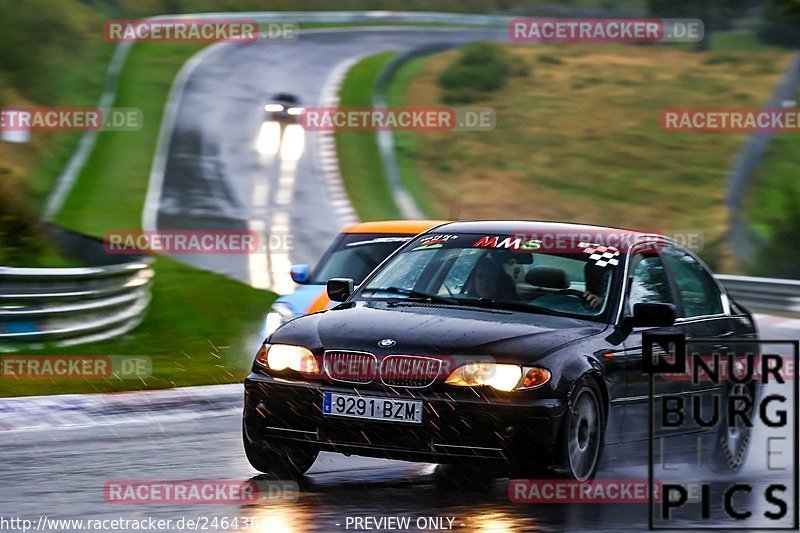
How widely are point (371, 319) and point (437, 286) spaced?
92 centimetres

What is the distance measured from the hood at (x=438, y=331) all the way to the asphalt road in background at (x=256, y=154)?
18.0 metres

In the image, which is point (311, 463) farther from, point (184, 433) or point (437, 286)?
point (184, 433)

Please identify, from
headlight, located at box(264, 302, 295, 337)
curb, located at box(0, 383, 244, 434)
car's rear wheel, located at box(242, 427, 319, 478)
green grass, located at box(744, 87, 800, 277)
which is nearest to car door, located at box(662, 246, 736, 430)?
car's rear wheel, located at box(242, 427, 319, 478)

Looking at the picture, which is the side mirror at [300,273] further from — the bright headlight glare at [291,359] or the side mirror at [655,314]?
the side mirror at [655,314]

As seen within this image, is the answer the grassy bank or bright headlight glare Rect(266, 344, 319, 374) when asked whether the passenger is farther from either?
the grassy bank

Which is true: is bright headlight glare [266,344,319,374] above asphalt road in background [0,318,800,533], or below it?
above

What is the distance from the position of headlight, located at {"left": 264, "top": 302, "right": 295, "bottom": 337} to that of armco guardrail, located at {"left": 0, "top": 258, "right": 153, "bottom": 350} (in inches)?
126

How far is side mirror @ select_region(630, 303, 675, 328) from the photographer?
27.3ft

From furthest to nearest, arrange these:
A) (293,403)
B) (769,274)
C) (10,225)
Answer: (769,274) → (10,225) → (293,403)

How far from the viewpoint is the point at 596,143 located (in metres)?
46.9

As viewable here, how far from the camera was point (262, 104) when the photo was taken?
4656 cm

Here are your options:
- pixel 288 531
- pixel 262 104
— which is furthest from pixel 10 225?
pixel 262 104

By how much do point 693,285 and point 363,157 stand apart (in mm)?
32549

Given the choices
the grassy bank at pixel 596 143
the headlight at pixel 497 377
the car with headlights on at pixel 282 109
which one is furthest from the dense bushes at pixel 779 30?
the headlight at pixel 497 377
